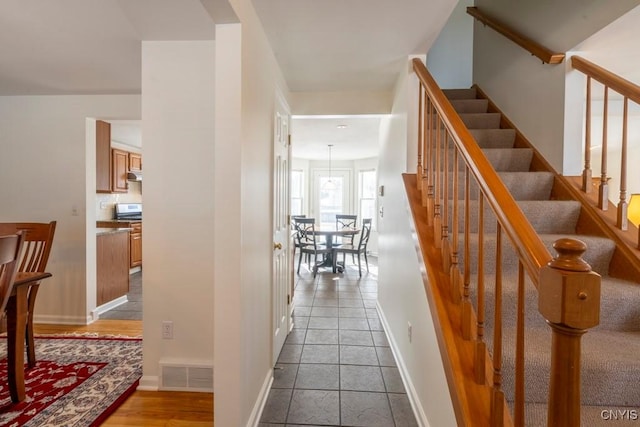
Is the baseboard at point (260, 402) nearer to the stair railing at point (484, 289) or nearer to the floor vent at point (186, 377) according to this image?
the floor vent at point (186, 377)

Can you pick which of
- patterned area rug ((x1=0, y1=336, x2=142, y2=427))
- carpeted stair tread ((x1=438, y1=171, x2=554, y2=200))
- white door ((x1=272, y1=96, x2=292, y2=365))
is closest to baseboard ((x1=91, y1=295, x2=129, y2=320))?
patterned area rug ((x1=0, y1=336, x2=142, y2=427))

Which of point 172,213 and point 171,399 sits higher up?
point 172,213

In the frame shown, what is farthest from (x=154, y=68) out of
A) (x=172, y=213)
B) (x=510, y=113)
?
(x=510, y=113)

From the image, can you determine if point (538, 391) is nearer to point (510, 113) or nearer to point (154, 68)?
point (510, 113)

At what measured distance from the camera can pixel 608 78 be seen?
1793 mm

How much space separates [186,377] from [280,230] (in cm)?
122

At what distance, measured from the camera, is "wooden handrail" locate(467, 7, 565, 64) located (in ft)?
7.04

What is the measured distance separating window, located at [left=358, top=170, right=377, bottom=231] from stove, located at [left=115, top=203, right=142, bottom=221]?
4.75m

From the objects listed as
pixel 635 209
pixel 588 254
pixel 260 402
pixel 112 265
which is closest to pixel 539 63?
pixel 635 209

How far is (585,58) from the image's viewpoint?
2098 mm

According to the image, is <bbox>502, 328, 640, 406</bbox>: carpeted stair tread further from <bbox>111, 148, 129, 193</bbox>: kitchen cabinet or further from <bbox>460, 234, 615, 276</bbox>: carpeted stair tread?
<bbox>111, 148, 129, 193</bbox>: kitchen cabinet

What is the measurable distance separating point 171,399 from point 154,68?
2162 mm

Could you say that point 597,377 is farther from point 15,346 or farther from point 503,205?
point 15,346

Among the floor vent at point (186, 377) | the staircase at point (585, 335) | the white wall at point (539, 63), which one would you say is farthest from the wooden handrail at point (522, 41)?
the floor vent at point (186, 377)
